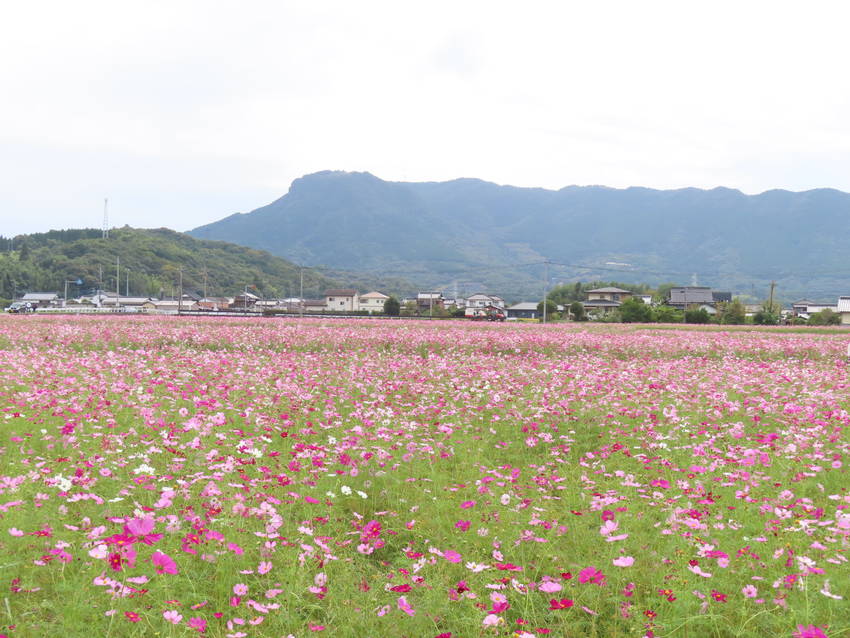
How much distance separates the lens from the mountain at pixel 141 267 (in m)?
111

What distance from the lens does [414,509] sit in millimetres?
4113

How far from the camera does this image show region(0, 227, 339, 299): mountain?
111m

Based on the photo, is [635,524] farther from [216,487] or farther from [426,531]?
[216,487]

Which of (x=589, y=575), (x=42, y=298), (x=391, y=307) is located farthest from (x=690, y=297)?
(x=42, y=298)

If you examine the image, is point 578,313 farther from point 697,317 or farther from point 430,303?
point 430,303

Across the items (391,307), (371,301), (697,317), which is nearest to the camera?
(697,317)

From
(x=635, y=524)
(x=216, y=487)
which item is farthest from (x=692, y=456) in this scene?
(x=216, y=487)

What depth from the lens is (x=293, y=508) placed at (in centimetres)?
427

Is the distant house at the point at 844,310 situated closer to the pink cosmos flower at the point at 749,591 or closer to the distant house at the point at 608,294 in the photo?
the distant house at the point at 608,294

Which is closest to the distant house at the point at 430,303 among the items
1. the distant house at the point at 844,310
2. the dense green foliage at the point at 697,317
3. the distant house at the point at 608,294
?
the dense green foliage at the point at 697,317

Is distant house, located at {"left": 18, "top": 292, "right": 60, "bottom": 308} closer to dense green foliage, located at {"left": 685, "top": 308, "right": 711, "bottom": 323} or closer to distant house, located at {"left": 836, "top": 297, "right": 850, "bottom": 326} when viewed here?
dense green foliage, located at {"left": 685, "top": 308, "right": 711, "bottom": 323}

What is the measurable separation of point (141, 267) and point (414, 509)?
134 m

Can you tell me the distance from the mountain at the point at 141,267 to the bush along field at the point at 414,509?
336 ft

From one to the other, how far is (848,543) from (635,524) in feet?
4.02
